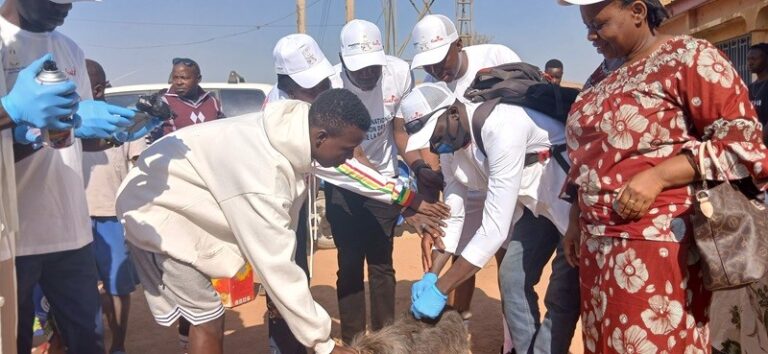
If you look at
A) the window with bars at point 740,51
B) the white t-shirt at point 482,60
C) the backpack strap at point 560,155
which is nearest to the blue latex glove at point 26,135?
the backpack strap at point 560,155

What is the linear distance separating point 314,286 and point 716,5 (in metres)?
8.52

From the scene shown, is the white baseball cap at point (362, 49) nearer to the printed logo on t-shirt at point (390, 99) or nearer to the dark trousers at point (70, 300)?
the printed logo on t-shirt at point (390, 99)

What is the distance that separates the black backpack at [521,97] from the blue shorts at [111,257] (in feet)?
8.38

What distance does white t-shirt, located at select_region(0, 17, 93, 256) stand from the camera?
99.2 inches

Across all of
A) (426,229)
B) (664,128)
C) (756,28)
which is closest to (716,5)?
(756,28)

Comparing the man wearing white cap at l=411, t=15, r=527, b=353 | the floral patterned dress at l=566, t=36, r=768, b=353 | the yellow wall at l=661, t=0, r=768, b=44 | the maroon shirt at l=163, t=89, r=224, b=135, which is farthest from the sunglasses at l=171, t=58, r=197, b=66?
the yellow wall at l=661, t=0, r=768, b=44

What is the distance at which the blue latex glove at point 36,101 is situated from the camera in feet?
6.42

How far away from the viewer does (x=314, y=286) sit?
6.23 meters

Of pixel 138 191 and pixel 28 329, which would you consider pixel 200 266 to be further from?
pixel 28 329

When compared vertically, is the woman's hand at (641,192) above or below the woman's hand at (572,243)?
above

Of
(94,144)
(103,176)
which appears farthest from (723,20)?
(94,144)

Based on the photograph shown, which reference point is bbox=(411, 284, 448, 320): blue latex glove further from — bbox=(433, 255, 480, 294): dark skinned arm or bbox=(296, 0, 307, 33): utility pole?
bbox=(296, 0, 307, 33): utility pole

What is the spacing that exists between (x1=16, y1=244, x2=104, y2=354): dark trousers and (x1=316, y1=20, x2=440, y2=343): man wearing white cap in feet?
4.44

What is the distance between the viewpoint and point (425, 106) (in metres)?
3.41
